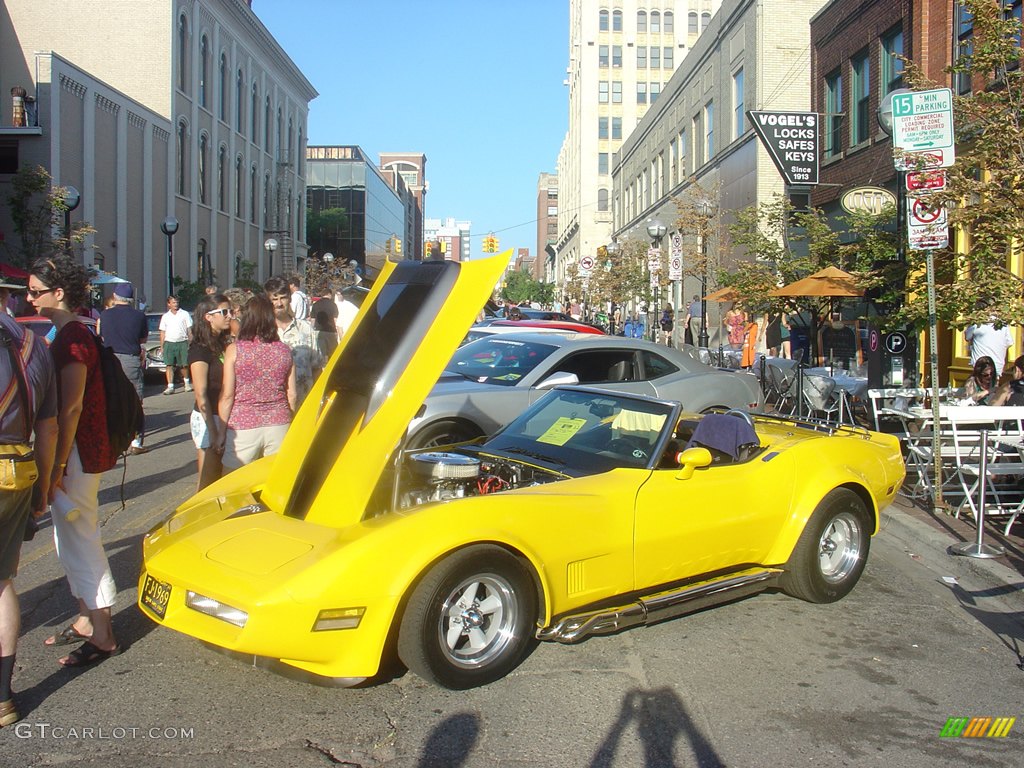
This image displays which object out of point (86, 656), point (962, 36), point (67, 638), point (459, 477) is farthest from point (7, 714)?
point (962, 36)

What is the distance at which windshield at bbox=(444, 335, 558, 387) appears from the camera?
9.34 meters

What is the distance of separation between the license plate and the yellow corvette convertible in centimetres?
1

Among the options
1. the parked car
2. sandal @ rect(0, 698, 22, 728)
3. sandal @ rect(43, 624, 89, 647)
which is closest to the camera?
sandal @ rect(0, 698, 22, 728)

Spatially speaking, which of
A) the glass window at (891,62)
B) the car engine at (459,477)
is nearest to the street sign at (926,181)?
the car engine at (459,477)

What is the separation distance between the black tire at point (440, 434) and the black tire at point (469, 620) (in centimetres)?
393

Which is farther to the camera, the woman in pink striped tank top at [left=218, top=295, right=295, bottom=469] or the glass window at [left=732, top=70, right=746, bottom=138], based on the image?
the glass window at [left=732, top=70, right=746, bottom=138]

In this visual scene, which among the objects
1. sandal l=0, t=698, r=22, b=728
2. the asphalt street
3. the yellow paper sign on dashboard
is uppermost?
the yellow paper sign on dashboard

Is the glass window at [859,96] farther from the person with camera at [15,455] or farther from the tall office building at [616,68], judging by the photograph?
the tall office building at [616,68]

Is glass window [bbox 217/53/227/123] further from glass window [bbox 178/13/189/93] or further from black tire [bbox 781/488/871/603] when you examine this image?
black tire [bbox 781/488/871/603]

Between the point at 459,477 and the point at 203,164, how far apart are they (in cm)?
3943

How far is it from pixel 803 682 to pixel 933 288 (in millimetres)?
4976

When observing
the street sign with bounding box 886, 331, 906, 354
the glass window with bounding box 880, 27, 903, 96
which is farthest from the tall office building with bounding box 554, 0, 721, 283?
the street sign with bounding box 886, 331, 906, 354

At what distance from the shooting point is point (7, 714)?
367 centimetres

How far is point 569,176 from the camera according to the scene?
299ft
